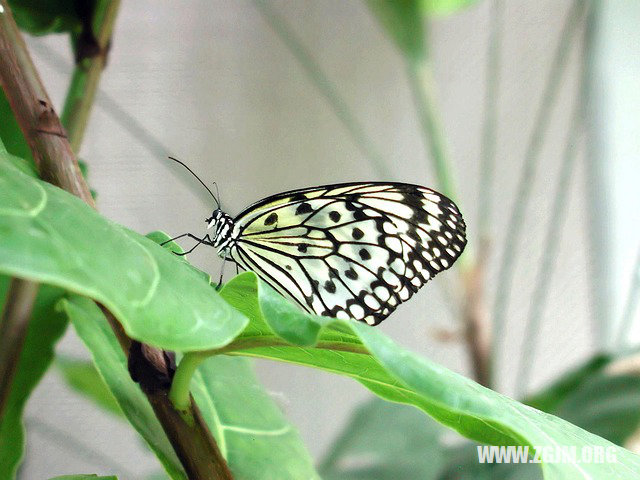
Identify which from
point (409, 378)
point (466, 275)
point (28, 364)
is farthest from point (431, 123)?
point (409, 378)

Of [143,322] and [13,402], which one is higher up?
[143,322]

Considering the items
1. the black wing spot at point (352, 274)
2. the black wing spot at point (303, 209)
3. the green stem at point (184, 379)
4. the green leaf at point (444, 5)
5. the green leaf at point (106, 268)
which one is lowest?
the black wing spot at point (352, 274)

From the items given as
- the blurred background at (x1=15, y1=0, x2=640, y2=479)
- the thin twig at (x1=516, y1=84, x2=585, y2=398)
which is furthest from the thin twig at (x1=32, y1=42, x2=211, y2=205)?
the thin twig at (x1=516, y1=84, x2=585, y2=398)

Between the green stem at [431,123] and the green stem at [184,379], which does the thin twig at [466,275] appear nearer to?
the green stem at [431,123]

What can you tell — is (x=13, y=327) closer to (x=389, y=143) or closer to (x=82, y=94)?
(x=82, y=94)

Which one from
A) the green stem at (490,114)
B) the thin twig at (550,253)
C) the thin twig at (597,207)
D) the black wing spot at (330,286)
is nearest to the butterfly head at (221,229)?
the black wing spot at (330,286)

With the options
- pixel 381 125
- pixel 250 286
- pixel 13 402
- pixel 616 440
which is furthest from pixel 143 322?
pixel 381 125

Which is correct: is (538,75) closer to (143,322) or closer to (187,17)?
(187,17)
